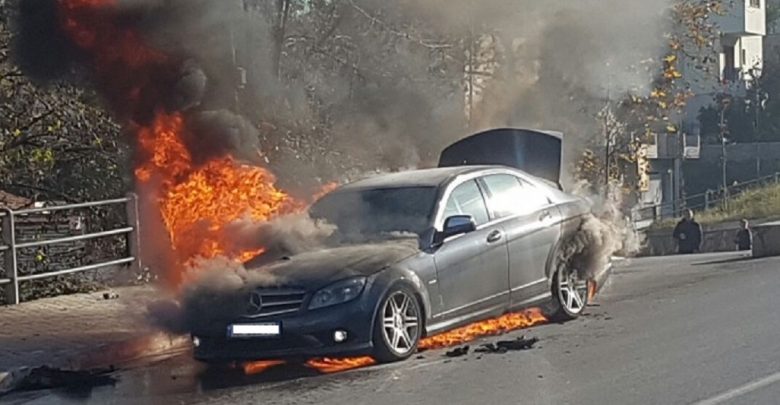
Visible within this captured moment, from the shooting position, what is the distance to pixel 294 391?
9453mm

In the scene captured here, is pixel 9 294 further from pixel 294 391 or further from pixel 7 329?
pixel 294 391

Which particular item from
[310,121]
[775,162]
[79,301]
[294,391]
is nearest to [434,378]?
[294,391]

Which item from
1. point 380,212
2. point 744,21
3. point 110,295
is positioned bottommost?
point 110,295

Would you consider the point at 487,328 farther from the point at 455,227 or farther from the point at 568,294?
the point at 455,227

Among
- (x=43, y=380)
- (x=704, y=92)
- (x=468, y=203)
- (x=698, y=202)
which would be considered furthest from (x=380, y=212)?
(x=704, y=92)

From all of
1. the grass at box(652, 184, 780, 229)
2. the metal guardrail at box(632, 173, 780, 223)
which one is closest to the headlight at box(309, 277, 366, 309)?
the grass at box(652, 184, 780, 229)

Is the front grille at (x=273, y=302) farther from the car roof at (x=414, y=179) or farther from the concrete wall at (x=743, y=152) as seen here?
the concrete wall at (x=743, y=152)

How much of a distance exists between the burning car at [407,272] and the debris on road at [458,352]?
0.20 meters

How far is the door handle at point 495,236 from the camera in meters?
11.6

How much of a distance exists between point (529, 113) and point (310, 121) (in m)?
5.64

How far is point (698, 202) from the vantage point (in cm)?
4781

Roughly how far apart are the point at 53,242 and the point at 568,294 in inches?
265

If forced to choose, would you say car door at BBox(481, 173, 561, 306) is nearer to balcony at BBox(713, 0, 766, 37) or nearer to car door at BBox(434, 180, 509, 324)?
car door at BBox(434, 180, 509, 324)

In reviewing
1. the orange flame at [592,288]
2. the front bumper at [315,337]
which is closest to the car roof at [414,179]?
the orange flame at [592,288]
